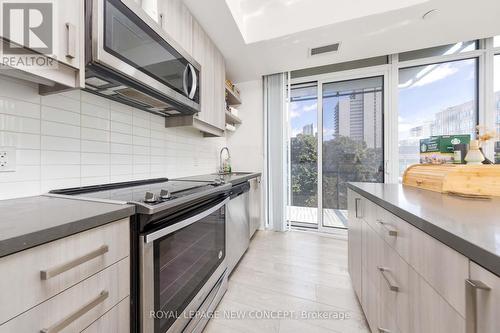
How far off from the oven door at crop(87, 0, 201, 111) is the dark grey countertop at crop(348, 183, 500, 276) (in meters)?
1.34

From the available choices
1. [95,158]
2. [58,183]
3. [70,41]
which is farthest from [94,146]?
[70,41]

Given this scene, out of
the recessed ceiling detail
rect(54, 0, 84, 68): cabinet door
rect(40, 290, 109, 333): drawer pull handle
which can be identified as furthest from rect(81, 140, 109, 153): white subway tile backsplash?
the recessed ceiling detail

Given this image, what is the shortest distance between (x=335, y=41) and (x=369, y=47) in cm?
Answer: 46

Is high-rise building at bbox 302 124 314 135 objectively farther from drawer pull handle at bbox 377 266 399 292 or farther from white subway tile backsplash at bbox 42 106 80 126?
white subway tile backsplash at bbox 42 106 80 126

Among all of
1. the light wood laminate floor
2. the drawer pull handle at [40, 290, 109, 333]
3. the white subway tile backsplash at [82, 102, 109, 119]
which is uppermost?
the white subway tile backsplash at [82, 102, 109, 119]

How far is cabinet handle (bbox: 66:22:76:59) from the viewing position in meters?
0.78

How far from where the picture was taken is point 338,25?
187 cm

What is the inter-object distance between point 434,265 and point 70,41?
1.48 metres

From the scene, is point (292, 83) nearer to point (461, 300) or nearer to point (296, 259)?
point (296, 259)

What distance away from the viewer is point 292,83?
3.06 meters

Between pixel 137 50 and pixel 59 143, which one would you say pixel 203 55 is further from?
pixel 59 143

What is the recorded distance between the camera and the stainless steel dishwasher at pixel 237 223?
5.53 feet

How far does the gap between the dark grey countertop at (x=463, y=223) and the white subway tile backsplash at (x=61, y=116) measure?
65.5 inches

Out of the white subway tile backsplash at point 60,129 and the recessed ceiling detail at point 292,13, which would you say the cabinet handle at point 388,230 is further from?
the recessed ceiling detail at point 292,13
